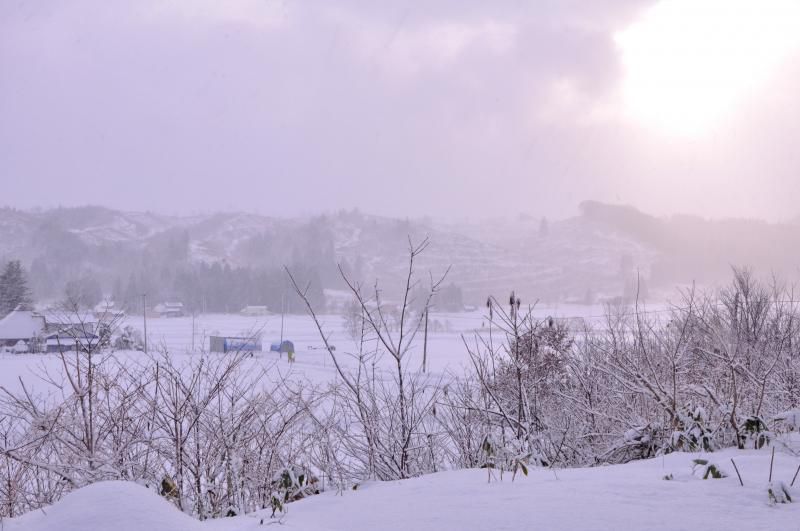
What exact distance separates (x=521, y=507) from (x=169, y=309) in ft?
403

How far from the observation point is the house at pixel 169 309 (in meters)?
116

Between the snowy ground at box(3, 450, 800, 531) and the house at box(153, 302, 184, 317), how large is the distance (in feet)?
395

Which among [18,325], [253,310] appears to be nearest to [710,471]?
[18,325]

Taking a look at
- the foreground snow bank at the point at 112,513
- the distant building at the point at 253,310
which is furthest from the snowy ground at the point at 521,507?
the distant building at the point at 253,310

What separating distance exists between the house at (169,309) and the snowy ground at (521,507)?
120 m

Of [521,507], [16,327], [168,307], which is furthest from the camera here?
[168,307]

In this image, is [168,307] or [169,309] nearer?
[169,309]

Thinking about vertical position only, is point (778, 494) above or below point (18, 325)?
above

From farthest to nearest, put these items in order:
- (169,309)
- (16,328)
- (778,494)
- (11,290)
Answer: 1. (169,309)
2. (11,290)
3. (16,328)
4. (778,494)

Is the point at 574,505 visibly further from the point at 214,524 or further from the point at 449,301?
the point at 449,301

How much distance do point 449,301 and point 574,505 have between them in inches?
4570

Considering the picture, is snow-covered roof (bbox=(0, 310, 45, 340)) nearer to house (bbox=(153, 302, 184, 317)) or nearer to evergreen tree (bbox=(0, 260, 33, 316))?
evergreen tree (bbox=(0, 260, 33, 316))

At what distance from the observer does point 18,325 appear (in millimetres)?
59031

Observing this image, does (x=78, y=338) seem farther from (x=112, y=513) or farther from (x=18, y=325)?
(x=18, y=325)
